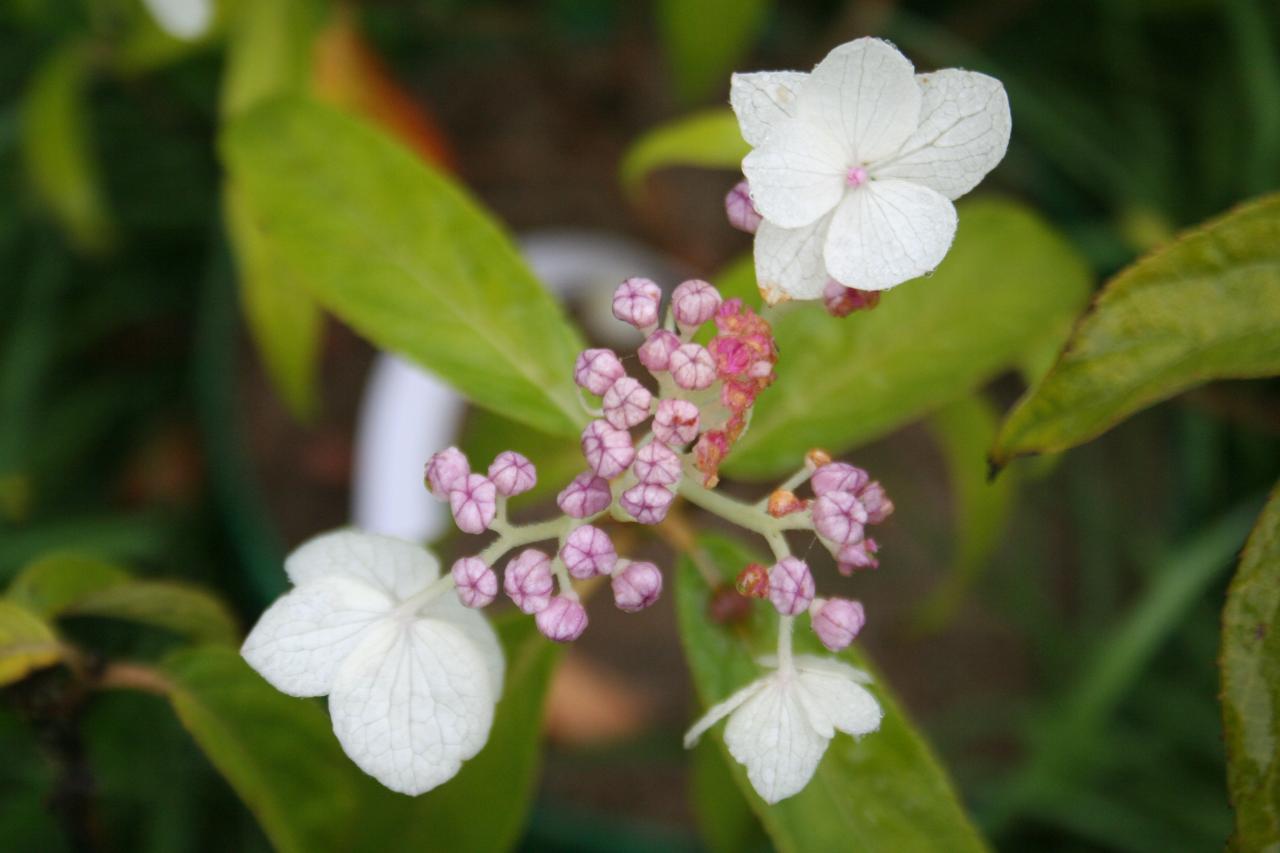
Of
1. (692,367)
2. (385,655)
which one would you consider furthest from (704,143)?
(385,655)

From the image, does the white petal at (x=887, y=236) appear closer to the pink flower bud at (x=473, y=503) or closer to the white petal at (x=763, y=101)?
the white petal at (x=763, y=101)

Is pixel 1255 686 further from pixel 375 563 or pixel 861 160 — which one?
pixel 375 563

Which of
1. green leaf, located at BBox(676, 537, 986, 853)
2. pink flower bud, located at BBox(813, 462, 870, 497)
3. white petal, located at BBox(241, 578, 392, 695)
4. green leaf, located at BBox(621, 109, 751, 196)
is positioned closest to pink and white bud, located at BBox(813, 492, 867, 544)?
pink flower bud, located at BBox(813, 462, 870, 497)

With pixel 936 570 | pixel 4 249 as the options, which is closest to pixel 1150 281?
pixel 936 570

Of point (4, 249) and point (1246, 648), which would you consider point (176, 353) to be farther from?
point (1246, 648)

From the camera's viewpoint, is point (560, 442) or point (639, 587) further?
point (560, 442)

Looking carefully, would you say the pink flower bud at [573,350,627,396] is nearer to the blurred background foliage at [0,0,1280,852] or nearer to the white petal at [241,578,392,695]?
the white petal at [241,578,392,695]
